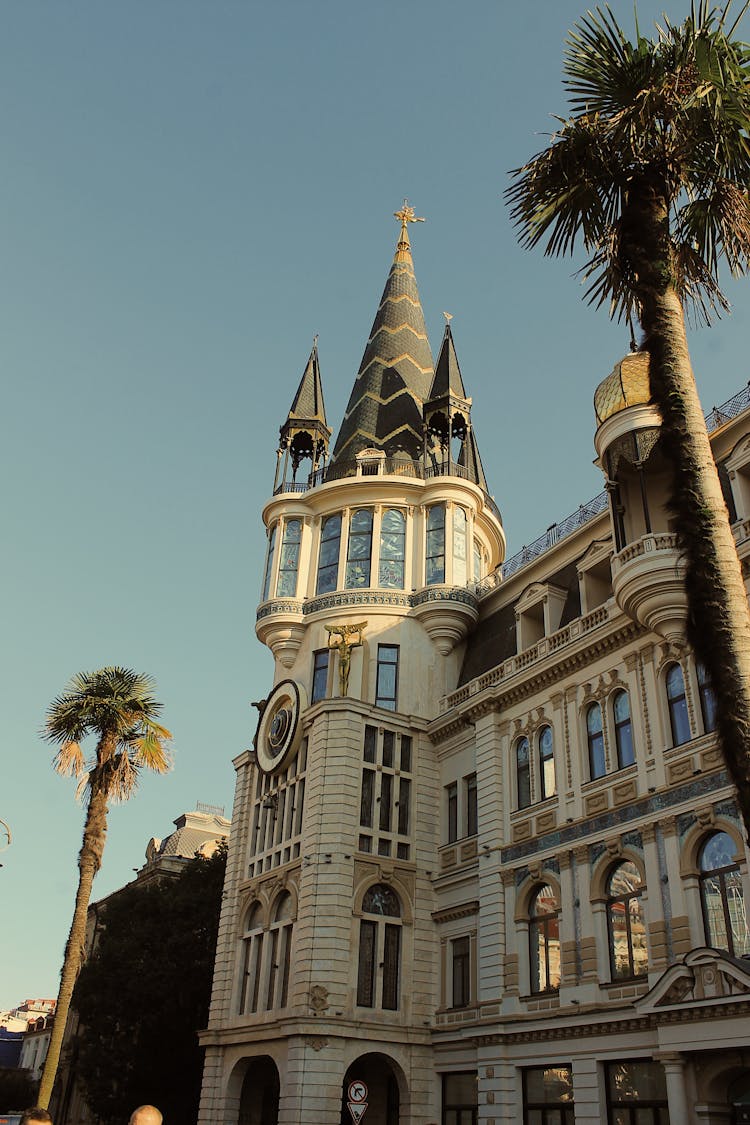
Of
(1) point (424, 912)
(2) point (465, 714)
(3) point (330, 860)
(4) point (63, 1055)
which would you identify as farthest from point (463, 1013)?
(4) point (63, 1055)

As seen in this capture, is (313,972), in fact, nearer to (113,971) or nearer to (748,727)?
(113,971)

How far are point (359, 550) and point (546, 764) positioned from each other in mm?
13457

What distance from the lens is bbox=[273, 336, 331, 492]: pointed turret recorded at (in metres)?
45.2

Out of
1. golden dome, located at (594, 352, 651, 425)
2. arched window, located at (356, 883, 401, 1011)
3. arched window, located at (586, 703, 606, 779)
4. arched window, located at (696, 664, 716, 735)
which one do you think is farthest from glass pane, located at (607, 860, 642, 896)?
golden dome, located at (594, 352, 651, 425)

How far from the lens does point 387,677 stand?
38.4m

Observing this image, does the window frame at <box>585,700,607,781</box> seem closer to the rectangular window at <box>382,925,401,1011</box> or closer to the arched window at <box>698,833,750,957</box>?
the arched window at <box>698,833,750,957</box>

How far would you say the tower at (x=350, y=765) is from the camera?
31438 millimetres

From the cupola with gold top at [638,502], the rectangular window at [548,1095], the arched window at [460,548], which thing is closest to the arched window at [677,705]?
the cupola with gold top at [638,502]

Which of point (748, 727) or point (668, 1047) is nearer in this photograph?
point (748, 727)

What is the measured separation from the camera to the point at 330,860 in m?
32.8

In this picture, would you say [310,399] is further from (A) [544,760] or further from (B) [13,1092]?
(B) [13,1092]

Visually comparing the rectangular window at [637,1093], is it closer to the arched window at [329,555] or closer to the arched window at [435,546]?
the arched window at [435,546]

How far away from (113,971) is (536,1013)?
2377cm

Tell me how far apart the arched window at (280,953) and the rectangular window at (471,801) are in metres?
6.65
